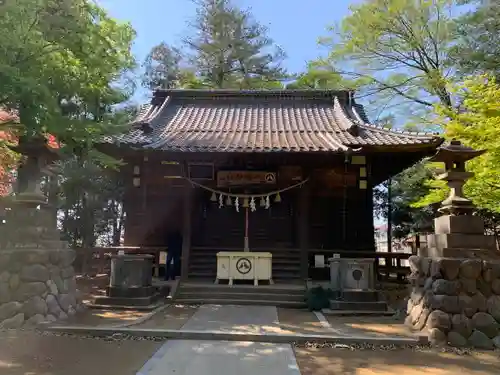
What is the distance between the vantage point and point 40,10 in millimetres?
7195

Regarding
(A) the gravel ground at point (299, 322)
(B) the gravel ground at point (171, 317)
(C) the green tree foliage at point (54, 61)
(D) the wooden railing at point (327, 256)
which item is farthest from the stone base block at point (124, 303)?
(C) the green tree foliage at point (54, 61)

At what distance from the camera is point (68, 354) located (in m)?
5.75

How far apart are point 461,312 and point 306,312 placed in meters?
3.32

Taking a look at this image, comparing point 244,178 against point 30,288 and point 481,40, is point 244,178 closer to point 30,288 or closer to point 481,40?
point 30,288

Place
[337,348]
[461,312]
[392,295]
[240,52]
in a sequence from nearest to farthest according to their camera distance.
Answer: [337,348]
[461,312]
[392,295]
[240,52]

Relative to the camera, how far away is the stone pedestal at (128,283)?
9227 millimetres

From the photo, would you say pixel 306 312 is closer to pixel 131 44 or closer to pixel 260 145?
pixel 260 145

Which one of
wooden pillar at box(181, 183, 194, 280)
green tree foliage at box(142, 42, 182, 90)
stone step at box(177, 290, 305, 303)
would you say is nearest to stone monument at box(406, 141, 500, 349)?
stone step at box(177, 290, 305, 303)

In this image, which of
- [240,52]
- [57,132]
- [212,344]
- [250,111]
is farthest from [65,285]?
[240,52]

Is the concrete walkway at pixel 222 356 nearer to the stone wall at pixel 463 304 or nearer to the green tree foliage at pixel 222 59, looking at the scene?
the stone wall at pixel 463 304

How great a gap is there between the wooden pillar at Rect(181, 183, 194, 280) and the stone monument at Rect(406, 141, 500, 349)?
19.3ft

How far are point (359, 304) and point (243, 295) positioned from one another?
276 centimetres

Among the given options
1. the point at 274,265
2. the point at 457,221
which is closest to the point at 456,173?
the point at 457,221

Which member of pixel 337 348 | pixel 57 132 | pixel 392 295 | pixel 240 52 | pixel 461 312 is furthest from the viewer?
pixel 240 52
